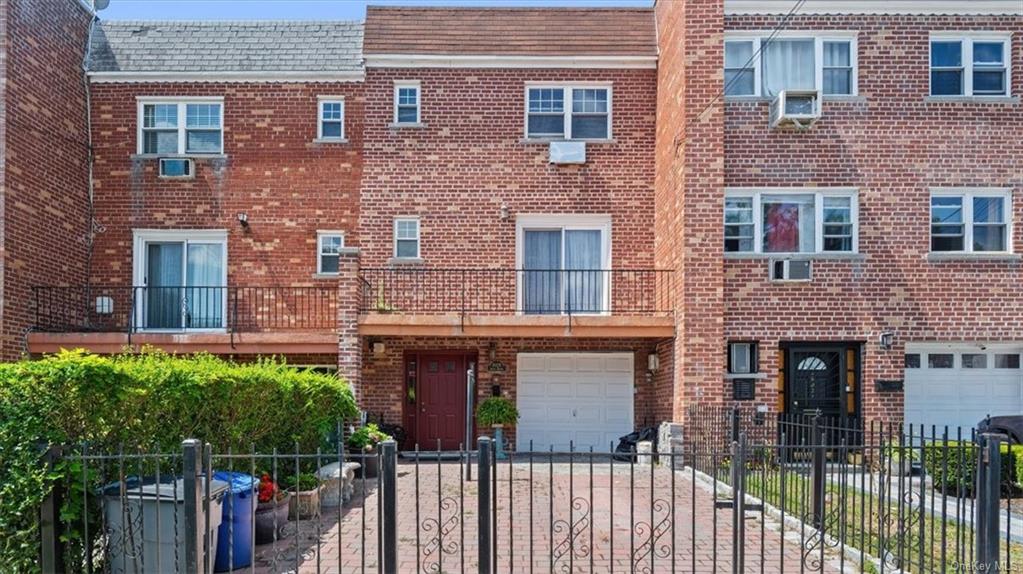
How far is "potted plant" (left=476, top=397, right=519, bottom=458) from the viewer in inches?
601

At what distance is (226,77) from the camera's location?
54.3ft

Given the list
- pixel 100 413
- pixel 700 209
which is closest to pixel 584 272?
pixel 700 209

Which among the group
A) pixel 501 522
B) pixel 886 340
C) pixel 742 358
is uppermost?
pixel 886 340

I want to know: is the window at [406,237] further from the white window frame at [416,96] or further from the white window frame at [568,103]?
the white window frame at [568,103]

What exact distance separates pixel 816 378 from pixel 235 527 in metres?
10.9

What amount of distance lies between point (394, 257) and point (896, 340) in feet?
31.2

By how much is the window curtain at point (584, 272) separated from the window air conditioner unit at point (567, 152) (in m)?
1.45

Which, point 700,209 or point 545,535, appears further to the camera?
point 700,209

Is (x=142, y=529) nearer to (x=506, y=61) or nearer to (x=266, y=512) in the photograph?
(x=266, y=512)

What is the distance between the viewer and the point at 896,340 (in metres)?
14.2

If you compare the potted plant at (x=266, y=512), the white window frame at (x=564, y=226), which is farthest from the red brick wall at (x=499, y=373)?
the potted plant at (x=266, y=512)

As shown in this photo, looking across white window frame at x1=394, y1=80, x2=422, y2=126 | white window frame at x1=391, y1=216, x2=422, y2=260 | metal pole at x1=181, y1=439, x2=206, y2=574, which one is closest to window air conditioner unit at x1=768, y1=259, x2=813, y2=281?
white window frame at x1=391, y1=216, x2=422, y2=260

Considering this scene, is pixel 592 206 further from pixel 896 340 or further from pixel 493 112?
pixel 896 340

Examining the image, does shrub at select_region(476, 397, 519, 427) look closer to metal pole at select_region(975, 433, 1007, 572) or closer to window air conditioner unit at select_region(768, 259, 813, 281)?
window air conditioner unit at select_region(768, 259, 813, 281)
